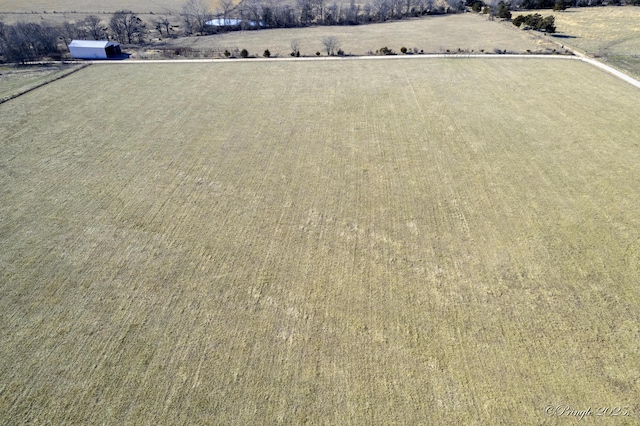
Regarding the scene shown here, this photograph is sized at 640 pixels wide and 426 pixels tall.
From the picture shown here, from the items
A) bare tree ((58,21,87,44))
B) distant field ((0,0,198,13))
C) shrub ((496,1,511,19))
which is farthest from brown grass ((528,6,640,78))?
distant field ((0,0,198,13))

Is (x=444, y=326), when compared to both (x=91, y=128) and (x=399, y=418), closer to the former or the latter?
(x=399, y=418)

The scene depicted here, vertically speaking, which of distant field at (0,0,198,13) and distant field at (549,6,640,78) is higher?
distant field at (0,0,198,13)

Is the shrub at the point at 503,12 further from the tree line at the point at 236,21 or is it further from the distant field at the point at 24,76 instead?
the distant field at the point at 24,76

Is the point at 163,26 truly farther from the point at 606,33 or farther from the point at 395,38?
the point at 606,33

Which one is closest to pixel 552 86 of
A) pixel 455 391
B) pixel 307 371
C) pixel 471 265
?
pixel 471 265

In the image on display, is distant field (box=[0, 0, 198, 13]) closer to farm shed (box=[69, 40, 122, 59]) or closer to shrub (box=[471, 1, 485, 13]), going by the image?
farm shed (box=[69, 40, 122, 59])
